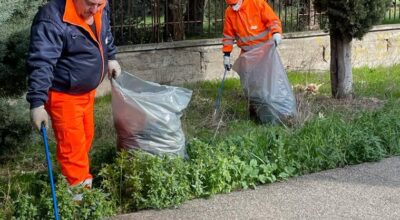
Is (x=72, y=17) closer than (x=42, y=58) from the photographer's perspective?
No

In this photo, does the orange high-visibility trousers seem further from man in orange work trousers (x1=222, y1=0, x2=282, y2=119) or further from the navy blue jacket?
man in orange work trousers (x1=222, y1=0, x2=282, y2=119)

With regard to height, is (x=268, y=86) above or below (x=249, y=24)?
below

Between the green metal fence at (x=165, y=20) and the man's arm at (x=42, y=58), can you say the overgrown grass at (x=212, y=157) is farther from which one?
the green metal fence at (x=165, y=20)

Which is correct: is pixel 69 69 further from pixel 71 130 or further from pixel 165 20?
pixel 165 20

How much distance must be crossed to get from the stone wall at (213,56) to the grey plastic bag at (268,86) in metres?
2.14

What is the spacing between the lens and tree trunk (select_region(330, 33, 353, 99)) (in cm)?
895

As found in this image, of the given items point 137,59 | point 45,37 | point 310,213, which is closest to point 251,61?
point 137,59

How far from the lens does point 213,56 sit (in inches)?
409

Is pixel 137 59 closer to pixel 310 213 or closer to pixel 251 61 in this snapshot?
pixel 251 61

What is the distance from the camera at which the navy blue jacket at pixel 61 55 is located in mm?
4691

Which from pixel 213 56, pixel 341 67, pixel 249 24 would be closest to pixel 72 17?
pixel 249 24

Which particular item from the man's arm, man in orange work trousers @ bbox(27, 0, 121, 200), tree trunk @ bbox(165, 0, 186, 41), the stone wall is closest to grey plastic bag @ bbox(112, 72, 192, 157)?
man in orange work trousers @ bbox(27, 0, 121, 200)

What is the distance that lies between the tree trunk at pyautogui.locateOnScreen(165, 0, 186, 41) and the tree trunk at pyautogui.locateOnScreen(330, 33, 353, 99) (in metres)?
2.24

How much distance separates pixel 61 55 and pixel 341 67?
4811mm
